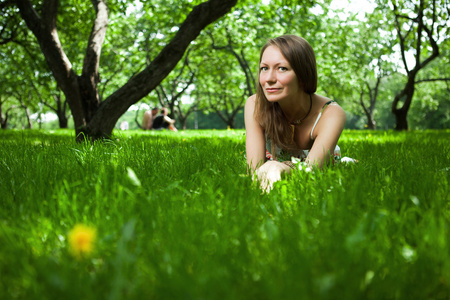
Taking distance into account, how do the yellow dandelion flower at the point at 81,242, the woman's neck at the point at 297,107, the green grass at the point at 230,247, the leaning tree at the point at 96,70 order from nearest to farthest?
the green grass at the point at 230,247, the yellow dandelion flower at the point at 81,242, the woman's neck at the point at 297,107, the leaning tree at the point at 96,70

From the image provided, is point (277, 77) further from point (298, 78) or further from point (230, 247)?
point (230, 247)

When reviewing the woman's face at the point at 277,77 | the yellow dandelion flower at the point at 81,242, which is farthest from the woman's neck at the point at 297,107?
the yellow dandelion flower at the point at 81,242

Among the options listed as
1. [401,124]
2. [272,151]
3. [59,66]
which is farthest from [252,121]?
[401,124]

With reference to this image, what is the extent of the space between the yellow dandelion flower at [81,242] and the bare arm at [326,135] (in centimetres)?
183

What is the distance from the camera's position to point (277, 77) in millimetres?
2697

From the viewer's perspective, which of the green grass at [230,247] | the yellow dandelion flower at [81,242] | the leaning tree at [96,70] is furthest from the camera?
the leaning tree at [96,70]

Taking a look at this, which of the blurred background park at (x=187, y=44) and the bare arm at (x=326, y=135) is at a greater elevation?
the blurred background park at (x=187, y=44)

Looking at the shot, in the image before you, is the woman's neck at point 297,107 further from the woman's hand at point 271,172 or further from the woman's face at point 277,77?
the woman's hand at point 271,172

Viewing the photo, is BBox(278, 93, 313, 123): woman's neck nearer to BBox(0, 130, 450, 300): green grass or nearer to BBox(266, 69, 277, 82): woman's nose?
BBox(266, 69, 277, 82): woman's nose

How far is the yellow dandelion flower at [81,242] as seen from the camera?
3.54 feet

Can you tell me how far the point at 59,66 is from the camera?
5703mm

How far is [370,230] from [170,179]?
1349mm

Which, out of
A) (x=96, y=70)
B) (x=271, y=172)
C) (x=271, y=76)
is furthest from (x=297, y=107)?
(x=96, y=70)

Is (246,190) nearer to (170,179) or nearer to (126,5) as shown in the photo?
(170,179)
